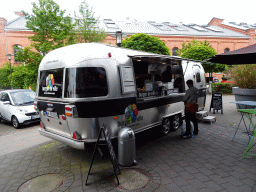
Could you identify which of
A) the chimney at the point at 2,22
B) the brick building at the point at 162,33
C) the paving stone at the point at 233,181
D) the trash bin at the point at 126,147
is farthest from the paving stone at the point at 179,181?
the chimney at the point at 2,22

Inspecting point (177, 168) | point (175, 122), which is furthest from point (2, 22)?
point (177, 168)

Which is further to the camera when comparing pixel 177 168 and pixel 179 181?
pixel 177 168

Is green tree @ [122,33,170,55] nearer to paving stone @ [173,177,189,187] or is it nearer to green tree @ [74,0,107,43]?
green tree @ [74,0,107,43]

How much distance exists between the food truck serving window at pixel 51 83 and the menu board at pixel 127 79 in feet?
4.83

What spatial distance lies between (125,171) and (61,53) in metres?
3.18

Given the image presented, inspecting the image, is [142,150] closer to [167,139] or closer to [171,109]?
[167,139]

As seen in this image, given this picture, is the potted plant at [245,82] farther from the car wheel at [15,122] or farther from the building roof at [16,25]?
the building roof at [16,25]

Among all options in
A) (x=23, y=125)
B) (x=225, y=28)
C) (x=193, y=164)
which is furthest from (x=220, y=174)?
(x=225, y=28)

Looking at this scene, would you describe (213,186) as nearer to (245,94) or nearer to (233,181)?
(233,181)

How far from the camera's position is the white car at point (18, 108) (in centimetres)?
810

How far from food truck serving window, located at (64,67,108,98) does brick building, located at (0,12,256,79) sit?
87.9 ft

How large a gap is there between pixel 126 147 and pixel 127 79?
5.37 feet

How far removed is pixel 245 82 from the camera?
9500 mm

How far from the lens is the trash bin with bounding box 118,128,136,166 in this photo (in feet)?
12.8
